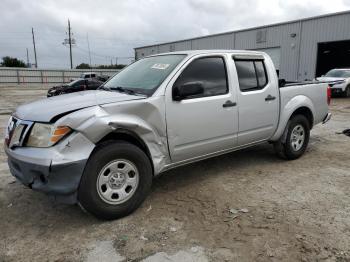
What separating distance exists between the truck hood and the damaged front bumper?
0.31 meters

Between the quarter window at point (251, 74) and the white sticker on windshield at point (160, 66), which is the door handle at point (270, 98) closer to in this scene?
the quarter window at point (251, 74)

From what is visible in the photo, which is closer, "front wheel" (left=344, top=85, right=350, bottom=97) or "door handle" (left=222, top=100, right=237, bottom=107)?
"door handle" (left=222, top=100, right=237, bottom=107)

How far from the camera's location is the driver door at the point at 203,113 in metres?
3.74

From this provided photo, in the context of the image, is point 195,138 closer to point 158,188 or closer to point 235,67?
point 158,188

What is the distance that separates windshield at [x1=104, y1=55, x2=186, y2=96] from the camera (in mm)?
3814

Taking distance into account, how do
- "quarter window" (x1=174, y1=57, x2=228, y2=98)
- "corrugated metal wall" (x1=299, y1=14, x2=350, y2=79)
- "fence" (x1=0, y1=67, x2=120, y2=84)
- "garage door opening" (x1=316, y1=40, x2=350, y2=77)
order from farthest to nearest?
"fence" (x1=0, y1=67, x2=120, y2=84), "garage door opening" (x1=316, y1=40, x2=350, y2=77), "corrugated metal wall" (x1=299, y1=14, x2=350, y2=79), "quarter window" (x1=174, y1=57, x2=228, y2=98)

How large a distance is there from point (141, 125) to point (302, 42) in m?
24.6

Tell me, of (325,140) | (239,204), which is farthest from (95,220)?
(325,140)

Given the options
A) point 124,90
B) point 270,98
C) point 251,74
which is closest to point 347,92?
point 270,98

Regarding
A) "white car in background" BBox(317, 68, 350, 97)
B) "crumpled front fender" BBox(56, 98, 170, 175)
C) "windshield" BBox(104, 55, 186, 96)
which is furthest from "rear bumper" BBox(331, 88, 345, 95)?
"crumpled front fender" BBox(56, 98, 170, 175)

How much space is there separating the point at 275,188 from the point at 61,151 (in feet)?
8.98

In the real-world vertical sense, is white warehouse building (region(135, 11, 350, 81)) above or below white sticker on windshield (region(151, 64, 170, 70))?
above

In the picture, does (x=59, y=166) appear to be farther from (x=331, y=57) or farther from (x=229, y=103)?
(x=331, y=57)

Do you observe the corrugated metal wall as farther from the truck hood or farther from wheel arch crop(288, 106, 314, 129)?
the truck hood
